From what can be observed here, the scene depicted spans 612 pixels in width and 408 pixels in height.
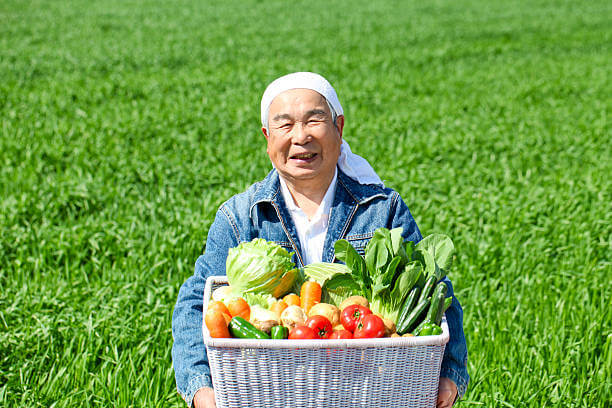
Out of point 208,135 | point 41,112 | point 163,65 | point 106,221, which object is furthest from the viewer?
point 163,65

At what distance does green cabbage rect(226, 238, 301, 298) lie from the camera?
211cm

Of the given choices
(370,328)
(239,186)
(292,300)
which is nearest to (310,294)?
(292,300)

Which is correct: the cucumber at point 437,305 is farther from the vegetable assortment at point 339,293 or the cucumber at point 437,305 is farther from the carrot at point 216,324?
the carrot at point 216,324

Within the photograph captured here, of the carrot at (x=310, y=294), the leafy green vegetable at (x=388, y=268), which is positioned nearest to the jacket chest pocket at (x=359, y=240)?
the leafy green vegetable at (x=388, y=268)

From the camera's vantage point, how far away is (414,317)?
200 cm

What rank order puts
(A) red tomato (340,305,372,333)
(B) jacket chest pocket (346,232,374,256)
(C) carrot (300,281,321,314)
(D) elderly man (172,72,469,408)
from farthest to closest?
1. (B) jacket chest pocket (346,232,374,256)
2. (D) elderly man (172,72,469,408)
3. (C) carrot (300,281,321,314)
4. (A) red tomato (340,305,372,333)

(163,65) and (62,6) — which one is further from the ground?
(62,6)

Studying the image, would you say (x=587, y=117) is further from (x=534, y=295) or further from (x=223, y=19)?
(x=223, y=19)

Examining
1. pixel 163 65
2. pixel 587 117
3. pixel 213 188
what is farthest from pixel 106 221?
pixel 163 65

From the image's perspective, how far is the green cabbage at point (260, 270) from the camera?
2105 mm

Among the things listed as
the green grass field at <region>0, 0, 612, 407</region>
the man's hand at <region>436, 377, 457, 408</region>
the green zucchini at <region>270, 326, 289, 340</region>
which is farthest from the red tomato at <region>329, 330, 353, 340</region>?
the green grass field at <region>0, 0, 612, 407</region>

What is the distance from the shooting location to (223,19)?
72.5 ft

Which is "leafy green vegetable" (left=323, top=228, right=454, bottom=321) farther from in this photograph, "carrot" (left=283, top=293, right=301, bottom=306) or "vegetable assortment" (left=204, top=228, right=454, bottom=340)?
"carrot" (left=283, top=293, right=301, bottom=306)

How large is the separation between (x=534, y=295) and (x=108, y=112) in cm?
690
